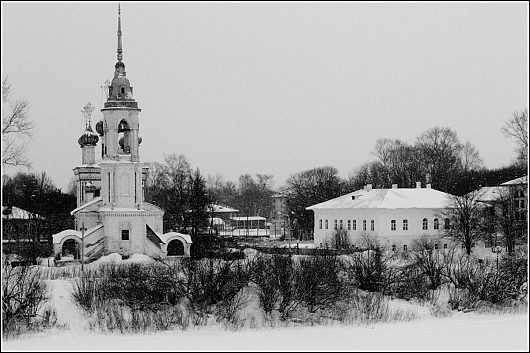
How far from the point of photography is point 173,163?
6894cm

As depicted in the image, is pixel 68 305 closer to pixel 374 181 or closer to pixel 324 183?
pixel 324 183

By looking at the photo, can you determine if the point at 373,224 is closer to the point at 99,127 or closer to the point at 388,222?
the point at 388,222

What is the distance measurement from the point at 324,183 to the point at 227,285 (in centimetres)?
3620

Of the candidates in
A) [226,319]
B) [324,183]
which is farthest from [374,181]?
[226,319]

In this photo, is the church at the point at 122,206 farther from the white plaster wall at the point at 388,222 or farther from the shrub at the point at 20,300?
the shrub at the point at 20,300

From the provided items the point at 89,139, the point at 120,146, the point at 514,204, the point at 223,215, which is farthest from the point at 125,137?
the point at 223,215

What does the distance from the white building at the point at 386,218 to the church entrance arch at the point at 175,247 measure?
362 inches

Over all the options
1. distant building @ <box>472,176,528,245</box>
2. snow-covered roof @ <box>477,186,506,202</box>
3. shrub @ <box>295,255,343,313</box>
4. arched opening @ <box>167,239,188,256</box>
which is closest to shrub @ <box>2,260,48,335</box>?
shrub @ <box>295,255,343,313</box>

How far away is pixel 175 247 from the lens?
40.8m

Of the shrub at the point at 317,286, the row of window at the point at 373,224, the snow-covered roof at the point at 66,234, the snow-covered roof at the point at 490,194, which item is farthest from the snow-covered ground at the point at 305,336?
the snow-covered roof at the point at 490,194

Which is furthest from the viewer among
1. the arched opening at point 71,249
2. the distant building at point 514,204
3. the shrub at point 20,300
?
the distant building at point 514,204

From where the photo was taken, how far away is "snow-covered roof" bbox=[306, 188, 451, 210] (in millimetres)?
48688

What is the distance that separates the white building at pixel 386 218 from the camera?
48.0 m

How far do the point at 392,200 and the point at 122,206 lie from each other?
576 inches
